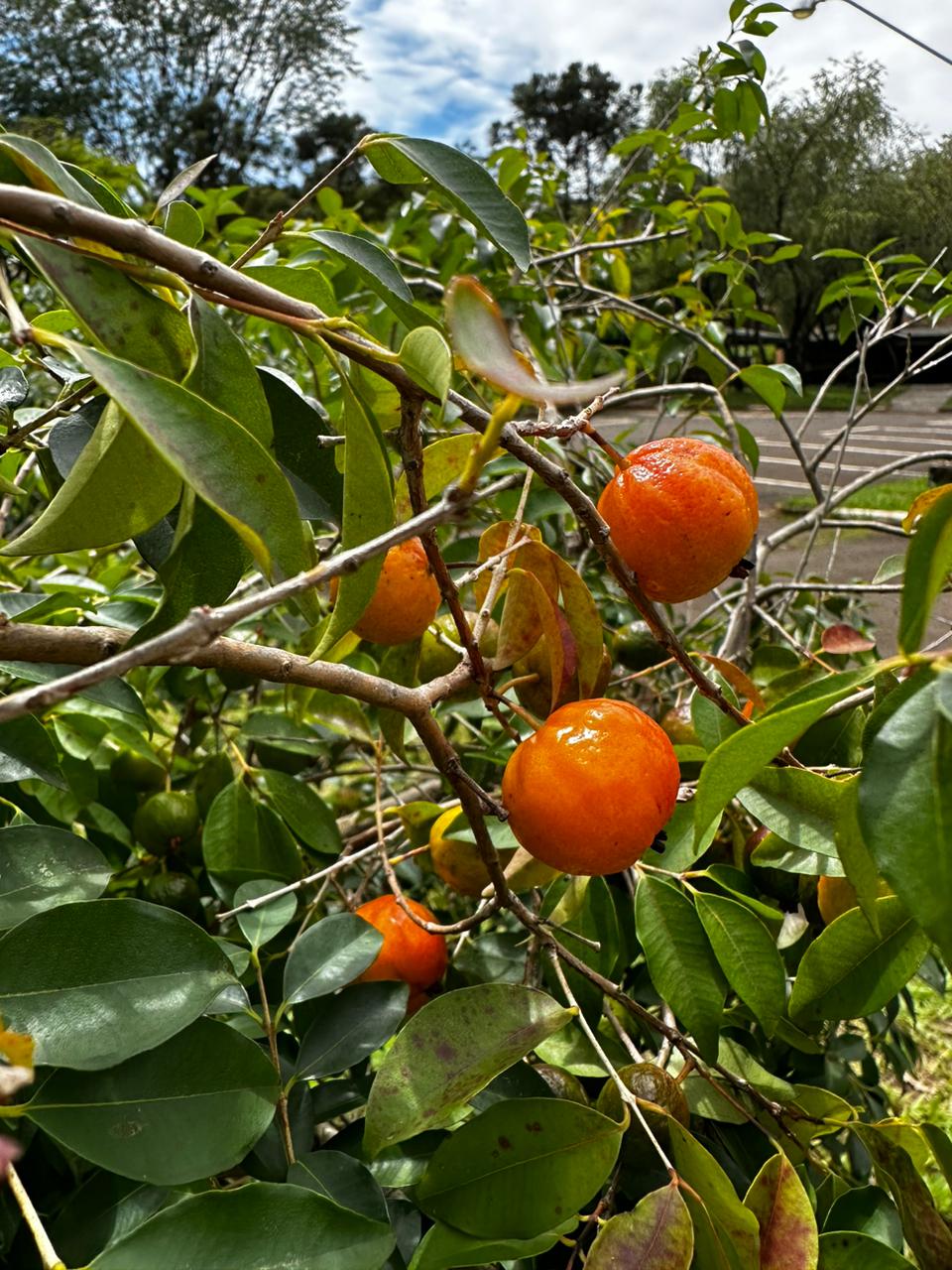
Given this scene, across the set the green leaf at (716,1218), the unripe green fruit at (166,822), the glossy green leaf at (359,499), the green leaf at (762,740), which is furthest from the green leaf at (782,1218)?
the unripe green fruit at (166,822)

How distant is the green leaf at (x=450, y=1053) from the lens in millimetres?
624

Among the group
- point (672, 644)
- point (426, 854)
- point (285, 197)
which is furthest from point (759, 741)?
point (285, 197)

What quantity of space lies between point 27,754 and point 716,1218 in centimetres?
61

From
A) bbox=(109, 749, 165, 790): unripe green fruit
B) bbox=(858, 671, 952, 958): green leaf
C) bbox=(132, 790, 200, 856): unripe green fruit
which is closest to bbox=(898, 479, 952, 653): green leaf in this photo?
bbox=(858, 671, 952, 958): green leaf

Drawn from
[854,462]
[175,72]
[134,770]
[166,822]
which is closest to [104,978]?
[166,822]

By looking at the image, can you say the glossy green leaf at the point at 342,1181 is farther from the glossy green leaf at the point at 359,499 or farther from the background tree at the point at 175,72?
the background tree at the point at 175,72

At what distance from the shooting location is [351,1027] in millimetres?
772

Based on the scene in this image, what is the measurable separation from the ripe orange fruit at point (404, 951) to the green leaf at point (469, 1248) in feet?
0.94

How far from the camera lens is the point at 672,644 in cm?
62

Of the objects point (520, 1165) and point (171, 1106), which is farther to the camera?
point (520, 1165)

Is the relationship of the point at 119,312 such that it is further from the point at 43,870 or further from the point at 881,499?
the point at 881,499

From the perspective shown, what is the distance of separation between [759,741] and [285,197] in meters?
24.3

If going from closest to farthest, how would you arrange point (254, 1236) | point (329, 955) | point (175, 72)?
point (254, 1236) → point (329, 955) → point (175, 72)

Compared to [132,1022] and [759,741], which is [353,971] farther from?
[759,741]
